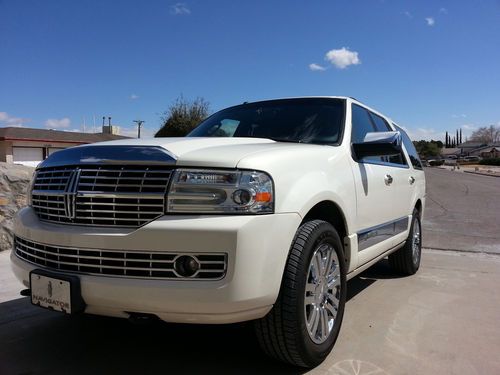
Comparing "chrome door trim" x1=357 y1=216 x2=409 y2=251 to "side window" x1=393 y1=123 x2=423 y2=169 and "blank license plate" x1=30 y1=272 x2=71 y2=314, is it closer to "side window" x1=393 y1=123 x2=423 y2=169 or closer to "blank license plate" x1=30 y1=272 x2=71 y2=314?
"side window" x1=393 y1=123 x2=423 y2=169

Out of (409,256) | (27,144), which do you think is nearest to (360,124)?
(409,256)

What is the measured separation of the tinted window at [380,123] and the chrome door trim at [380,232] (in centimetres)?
99

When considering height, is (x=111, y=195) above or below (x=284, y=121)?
below

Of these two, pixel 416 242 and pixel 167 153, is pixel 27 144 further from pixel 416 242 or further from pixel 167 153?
pixel 167 153

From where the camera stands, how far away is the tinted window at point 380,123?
16.5ft

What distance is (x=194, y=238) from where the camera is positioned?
2.46 meters

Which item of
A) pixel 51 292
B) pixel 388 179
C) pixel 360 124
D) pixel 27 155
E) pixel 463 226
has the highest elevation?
pixel 27 155

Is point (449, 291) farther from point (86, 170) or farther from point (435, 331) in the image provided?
point (86, 170)

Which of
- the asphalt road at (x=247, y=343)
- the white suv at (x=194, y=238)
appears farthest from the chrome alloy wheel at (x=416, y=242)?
the white suv at (x=194, y=238)

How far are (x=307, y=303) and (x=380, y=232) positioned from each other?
62.9 inches

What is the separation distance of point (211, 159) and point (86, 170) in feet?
2.47

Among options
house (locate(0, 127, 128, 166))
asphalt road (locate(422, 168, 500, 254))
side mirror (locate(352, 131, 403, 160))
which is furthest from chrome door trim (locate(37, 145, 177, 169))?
house (locate(0, 127, 128, 166))

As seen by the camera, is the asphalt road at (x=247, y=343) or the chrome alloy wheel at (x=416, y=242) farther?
the chrome alloy wheel at (x=416, y=242)

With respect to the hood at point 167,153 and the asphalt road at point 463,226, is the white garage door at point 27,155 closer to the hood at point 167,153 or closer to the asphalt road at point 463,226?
the asphalt road at point 463,226
